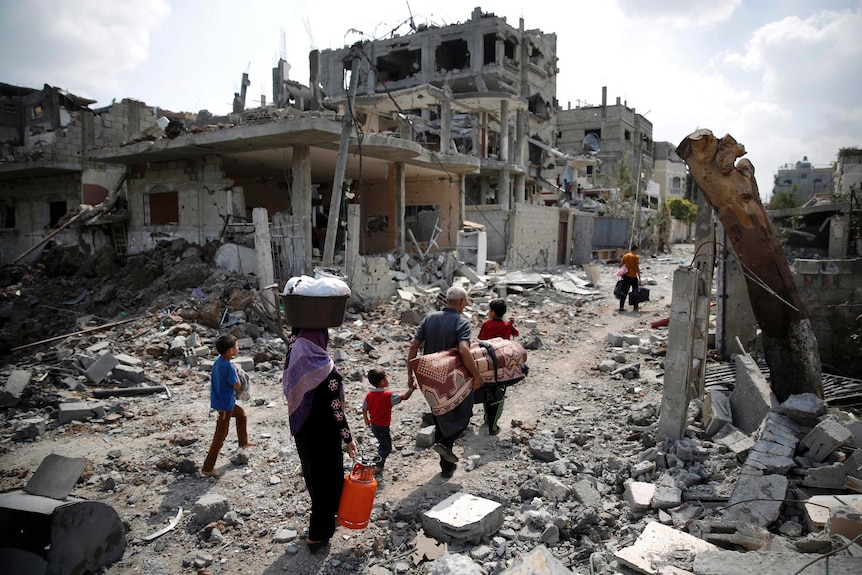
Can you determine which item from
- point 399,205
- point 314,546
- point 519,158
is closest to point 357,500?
point 314,546

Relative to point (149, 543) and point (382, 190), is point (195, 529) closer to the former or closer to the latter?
point (149, 543)

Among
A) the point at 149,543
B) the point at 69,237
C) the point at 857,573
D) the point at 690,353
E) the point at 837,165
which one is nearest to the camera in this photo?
the point at 857,573

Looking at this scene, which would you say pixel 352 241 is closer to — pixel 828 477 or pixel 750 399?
pixel 750 399

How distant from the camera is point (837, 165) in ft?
108

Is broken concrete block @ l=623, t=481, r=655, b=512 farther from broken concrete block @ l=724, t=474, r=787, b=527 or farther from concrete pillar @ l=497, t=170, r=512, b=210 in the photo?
concrete pillar @ l=497, t=170, r=512, b=210

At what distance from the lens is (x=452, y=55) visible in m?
36.4

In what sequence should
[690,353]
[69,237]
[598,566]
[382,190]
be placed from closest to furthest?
[598,566], [690,353], [69,237], [382,190]

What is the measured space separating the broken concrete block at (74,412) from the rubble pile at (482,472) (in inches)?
0.6

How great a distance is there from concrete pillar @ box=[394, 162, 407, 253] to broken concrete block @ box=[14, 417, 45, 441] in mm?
9983

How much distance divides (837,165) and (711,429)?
3767 centimetres

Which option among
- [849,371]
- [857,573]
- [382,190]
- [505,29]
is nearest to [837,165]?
[505,29]

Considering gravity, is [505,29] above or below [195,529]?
above

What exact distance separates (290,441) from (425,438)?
Answer: 1.42 m

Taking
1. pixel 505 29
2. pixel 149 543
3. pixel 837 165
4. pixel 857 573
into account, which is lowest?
pixel 149 543
